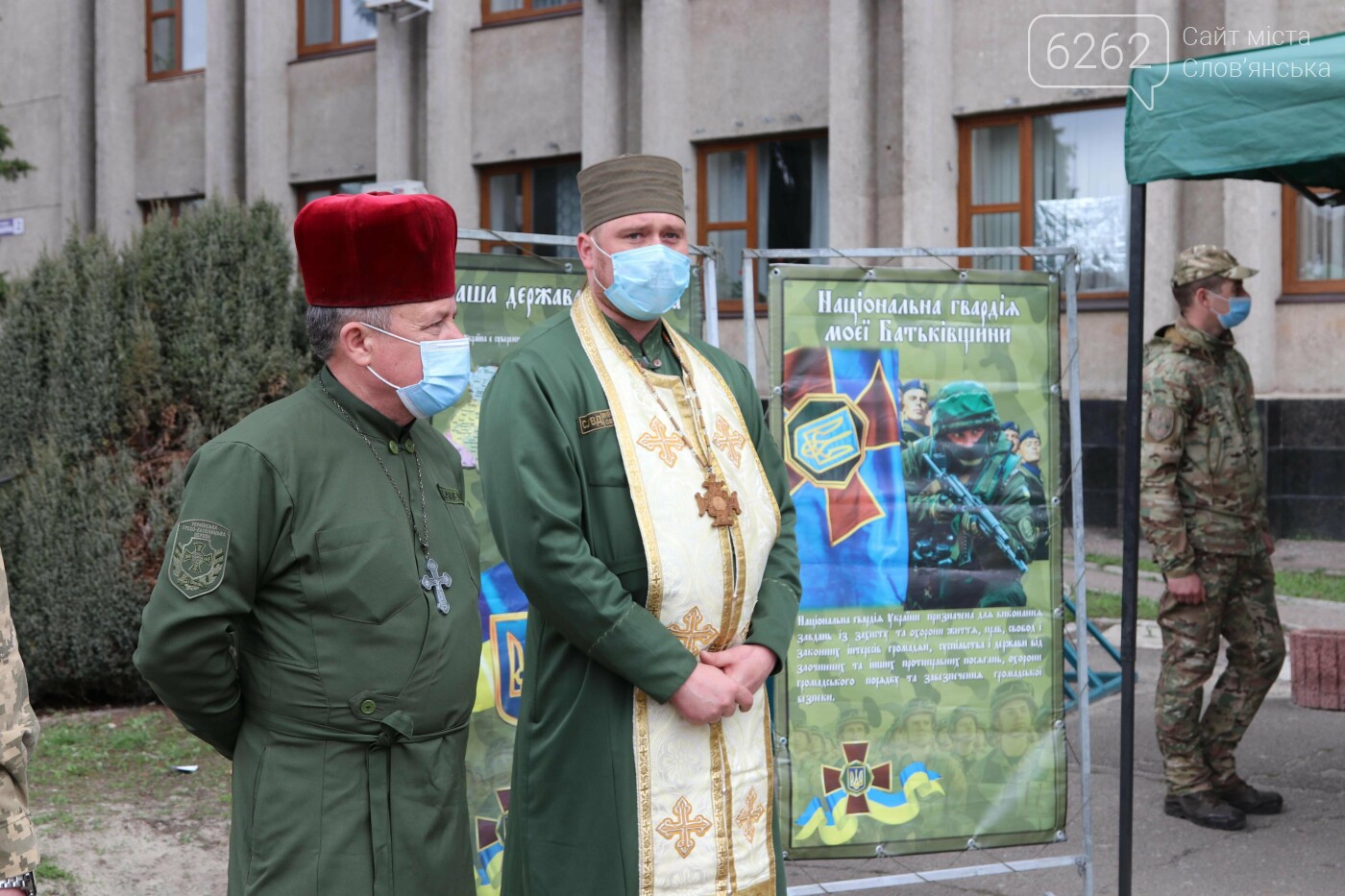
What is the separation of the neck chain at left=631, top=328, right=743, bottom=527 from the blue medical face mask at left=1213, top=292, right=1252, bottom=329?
3.12 m

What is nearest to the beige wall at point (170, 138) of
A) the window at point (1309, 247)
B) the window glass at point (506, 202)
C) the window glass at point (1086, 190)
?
the window glass at point (506, 202)

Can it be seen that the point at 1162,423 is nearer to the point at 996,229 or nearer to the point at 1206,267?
the point at 1206,267

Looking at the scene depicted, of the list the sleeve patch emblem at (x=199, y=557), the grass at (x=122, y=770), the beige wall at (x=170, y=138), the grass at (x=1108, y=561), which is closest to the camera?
the sleeve patch emblem at (x=199, y=557)

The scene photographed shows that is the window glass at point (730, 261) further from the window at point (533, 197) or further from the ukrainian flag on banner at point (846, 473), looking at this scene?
the ukrainian flag on banner at point (846, 473)

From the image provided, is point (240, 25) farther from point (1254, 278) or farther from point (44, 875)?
point (44, 875)

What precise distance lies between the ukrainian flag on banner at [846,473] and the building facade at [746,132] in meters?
8.53

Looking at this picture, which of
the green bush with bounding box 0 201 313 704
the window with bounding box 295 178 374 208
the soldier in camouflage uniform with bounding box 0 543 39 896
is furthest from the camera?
the window with bounding box 295 178 374 208

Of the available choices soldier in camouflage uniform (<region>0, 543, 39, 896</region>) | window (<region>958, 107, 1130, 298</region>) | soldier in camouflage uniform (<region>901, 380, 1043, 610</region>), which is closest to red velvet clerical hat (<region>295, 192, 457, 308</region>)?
soldier in camouflage uniform (<region>0, 543, 39, 896</region>)

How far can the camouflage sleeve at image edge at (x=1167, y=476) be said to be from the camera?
5.43m

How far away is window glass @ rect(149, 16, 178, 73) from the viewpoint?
19.5 meters

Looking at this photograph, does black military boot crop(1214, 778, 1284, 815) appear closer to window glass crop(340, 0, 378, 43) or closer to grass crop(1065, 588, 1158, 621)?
grass crop(1065, 588, 1158, 621)

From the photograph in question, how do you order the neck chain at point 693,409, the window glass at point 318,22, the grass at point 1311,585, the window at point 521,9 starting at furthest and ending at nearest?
the window glass at point 318,22
the window at point 521,9
the grass at point 1311,585
the neck chain at point 693,409

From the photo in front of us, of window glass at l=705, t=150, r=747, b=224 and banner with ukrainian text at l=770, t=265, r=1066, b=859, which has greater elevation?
window glass at l=705, t=150, r=747, b=224

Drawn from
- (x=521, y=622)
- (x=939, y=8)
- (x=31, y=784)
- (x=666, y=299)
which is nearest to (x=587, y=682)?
(x=666, y=299)
